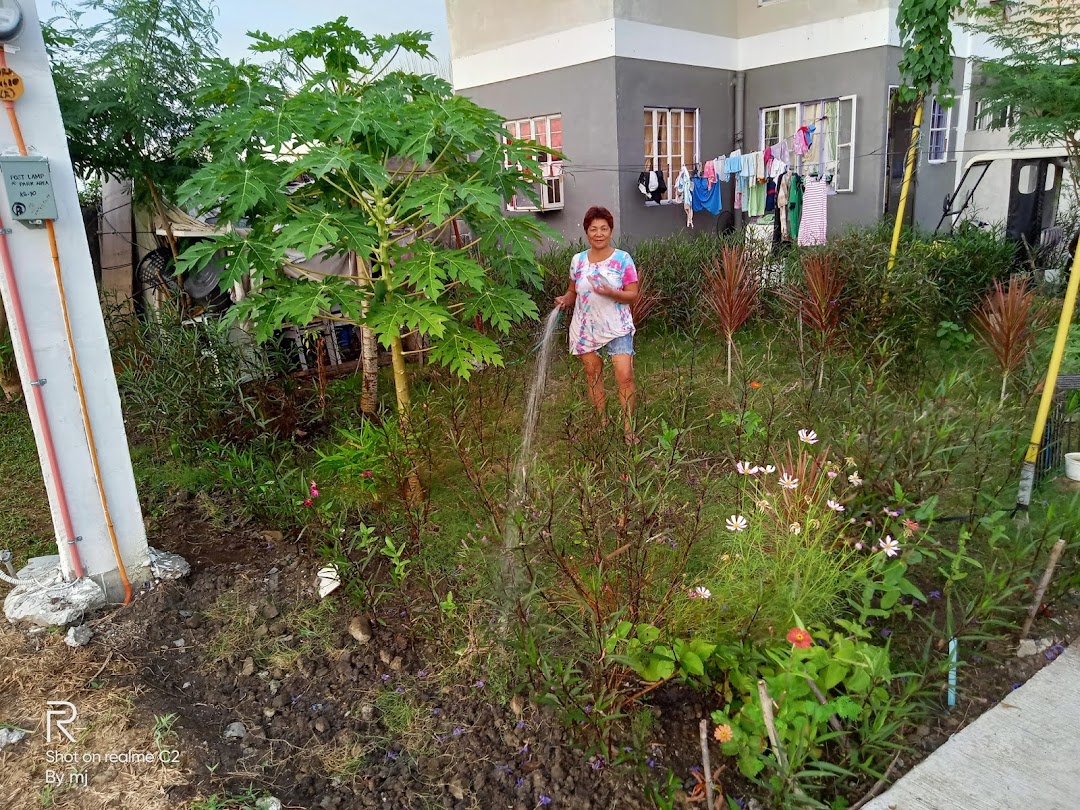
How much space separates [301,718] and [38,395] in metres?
1.51

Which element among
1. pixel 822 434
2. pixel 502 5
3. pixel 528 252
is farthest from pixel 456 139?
pixel 502 5

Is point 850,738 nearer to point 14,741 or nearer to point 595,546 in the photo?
point 595,546

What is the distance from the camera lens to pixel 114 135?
17.8 ft

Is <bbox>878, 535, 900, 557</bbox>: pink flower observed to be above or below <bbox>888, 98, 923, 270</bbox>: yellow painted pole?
below

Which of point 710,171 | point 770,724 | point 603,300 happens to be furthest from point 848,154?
point 770,724

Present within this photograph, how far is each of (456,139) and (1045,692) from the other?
319 centimetres

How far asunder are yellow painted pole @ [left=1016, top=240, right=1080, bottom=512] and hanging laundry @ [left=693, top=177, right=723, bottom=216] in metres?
7.88

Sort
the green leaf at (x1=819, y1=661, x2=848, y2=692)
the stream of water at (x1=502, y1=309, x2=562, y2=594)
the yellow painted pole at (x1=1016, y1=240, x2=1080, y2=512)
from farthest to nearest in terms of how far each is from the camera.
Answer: the yellow painted pole at (x1=1016, y1=240, x2=1080, y2=512) < the stream of water at (x1=502, y1=309, x2=562, y2=594) < the green leaf at (x1=819, y1=661, x2=848, y2=692)

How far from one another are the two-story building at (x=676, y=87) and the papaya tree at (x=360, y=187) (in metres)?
6.89

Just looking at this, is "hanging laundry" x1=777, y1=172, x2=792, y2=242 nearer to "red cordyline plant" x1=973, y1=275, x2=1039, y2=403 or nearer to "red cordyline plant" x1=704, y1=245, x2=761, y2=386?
"red cordyline plant" x1=704, y1=245, x2=761, y2=386

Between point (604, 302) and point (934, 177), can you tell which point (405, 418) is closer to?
point (604, 302)

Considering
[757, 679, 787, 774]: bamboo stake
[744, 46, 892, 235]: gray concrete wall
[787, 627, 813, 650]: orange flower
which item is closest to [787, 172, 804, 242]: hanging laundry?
[744, 46, 892, 235]: gray concrete wall

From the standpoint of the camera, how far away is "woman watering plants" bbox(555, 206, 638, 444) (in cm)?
431

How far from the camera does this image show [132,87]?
5340 mm
